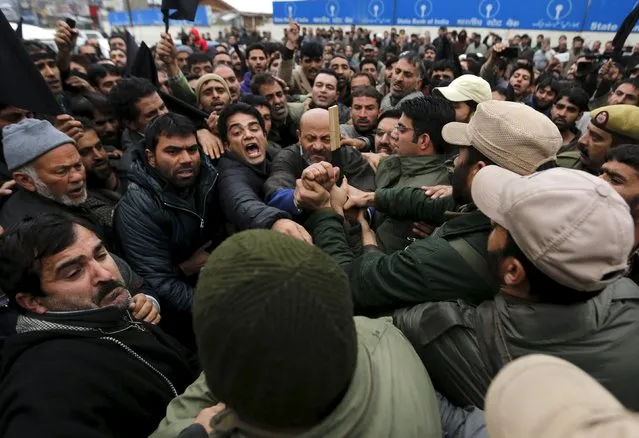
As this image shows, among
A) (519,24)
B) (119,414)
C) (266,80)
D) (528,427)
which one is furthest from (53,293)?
(519,24)

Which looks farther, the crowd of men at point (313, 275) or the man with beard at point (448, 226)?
the man with beard at point (448, 226)

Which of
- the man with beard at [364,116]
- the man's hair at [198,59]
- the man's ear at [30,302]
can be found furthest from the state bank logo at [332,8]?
the man's ear at [30,302]

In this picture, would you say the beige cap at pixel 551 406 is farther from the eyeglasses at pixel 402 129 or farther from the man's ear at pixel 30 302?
the eyeglasses at pixel 402 129

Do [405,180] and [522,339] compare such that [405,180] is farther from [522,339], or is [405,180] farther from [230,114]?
[522,339]

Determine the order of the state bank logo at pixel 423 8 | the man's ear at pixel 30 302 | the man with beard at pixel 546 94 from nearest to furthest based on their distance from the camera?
the man's ear at pixel 30 302 → the man with beard at pixel 546 94 → the state bank logo at pixel 423 8

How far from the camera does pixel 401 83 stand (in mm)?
5375

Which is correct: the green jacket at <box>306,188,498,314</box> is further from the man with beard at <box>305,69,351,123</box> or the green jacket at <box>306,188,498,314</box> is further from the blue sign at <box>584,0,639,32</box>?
the blue sign at <box>584,0,639,32</box>

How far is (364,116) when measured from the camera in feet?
14.4

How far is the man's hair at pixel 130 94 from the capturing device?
3.40 m

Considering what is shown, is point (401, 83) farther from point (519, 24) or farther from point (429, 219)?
point (519, 24)

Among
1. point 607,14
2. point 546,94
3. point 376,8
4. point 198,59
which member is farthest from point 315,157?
point 376,8

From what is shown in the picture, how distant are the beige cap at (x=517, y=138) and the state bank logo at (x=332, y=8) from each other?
2444 cm

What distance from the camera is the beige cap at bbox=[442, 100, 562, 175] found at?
1784 millimetres

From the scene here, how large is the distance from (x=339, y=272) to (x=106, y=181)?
319 cm
